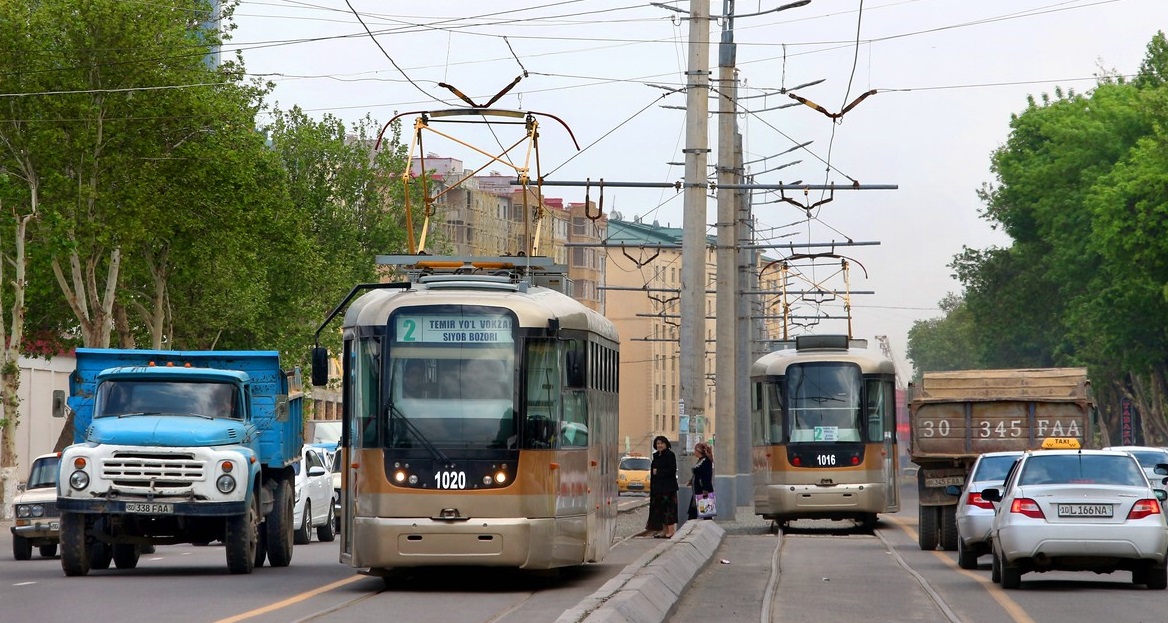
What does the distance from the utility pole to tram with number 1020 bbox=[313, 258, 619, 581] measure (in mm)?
15085

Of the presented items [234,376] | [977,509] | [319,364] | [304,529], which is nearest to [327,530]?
[304,529]

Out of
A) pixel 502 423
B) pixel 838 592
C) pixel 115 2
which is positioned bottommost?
pixel 838 592

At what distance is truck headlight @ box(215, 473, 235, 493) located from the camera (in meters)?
20.8

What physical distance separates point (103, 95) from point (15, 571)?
2296 cm

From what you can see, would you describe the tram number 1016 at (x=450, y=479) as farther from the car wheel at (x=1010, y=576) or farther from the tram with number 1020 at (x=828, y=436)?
the tram with number 1020 at (x=828, y=436)

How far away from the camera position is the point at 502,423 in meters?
17.9

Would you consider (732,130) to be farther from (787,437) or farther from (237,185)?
(237,185)

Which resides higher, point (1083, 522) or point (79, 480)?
point (79, 480)

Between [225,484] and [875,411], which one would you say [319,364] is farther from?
[875,411]

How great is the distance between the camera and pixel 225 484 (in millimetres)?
20766

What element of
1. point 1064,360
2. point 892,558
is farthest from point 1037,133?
point 892,558

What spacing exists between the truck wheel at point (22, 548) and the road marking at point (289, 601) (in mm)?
6403

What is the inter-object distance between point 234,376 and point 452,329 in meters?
4.88

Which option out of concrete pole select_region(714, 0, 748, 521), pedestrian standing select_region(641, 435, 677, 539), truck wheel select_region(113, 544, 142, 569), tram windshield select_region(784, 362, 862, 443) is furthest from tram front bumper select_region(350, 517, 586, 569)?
concrete pole select_region(714, 0, 748, 521)
